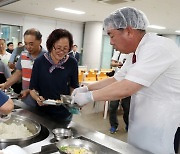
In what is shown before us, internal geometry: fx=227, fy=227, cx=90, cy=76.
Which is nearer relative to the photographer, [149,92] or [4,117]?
[149,92]

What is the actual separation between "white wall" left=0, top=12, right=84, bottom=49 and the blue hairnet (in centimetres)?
765

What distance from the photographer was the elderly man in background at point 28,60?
205cm

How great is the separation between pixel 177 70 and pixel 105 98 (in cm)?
→ 43

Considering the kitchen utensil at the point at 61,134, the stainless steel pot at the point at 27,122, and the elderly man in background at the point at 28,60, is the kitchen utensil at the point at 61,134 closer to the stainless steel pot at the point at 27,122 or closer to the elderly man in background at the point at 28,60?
the stainless steel pot at the point at 27,122

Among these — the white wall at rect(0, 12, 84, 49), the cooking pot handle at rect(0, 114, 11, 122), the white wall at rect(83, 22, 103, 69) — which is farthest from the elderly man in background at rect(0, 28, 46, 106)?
the white wall at rect(83, 22, 103, 69)

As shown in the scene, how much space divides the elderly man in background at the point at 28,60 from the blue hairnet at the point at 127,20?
0.98 m

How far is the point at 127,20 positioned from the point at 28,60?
4.03ft

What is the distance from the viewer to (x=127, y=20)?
127 centimetres

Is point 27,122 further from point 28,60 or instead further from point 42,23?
point 42,23

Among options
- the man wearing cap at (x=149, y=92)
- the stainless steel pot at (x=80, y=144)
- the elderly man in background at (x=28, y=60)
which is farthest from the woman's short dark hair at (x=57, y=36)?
the stainless steel pot at (x=80, y=144)

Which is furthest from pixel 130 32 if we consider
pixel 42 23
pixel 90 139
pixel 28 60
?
pixel 42 23

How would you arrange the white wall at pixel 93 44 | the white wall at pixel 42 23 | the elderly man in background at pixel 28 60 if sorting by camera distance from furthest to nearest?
the white wall at pixel 93 44 → the white wall at pixel 42 23 → the elderly man in background at pixel 28 60

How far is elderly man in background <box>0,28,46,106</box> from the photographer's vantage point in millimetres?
2049

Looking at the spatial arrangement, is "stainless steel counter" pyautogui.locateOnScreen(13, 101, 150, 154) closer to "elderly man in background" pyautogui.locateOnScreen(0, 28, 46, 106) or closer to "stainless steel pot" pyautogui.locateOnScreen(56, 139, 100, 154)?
"stainless steel pot" pyautogui.locateOnScreen(56, 139, 100, 154)
